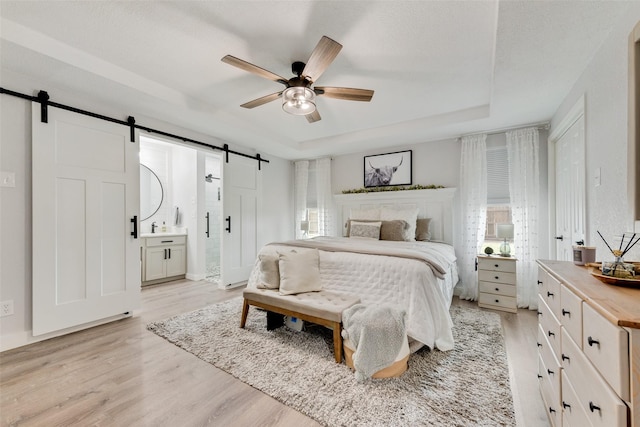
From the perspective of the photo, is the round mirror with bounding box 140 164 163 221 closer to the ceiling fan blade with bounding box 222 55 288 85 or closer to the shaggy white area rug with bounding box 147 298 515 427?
the shaggy white area rug with bounding box 147 298 515 427

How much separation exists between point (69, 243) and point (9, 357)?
100cm

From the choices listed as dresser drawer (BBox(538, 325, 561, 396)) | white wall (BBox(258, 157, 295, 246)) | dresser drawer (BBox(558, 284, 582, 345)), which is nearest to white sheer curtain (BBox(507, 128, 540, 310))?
dresser drawer (BBox(538, 325, 561, 396))

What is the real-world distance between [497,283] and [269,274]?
110 inches

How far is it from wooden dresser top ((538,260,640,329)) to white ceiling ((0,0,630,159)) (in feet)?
4.89

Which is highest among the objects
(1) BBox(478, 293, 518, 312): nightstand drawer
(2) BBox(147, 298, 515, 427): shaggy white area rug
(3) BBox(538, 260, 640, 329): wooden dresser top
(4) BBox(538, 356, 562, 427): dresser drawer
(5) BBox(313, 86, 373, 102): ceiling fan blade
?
(5) BBox(313, 86, 373, 102): ceiling fan blade

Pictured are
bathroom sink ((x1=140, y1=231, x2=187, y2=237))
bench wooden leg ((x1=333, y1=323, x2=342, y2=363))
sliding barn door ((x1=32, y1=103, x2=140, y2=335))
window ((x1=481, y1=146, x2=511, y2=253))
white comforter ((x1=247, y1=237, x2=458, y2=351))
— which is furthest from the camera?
bathroom sink ((x1=140, y1=231, x2=187, y2=237))

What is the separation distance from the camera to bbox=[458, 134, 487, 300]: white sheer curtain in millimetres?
3684

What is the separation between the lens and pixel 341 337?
211cm

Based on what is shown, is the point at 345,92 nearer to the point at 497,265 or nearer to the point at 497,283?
the point at 497,265

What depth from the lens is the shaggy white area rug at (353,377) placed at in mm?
1528

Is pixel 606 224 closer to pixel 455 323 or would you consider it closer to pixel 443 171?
pixel 455 323

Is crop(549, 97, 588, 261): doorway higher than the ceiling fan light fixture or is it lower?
lower

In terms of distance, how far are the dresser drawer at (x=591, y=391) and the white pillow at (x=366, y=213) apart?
311 cm

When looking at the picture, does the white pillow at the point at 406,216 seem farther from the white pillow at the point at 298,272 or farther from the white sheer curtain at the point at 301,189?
the white sheer curtain at the point at 301,189
